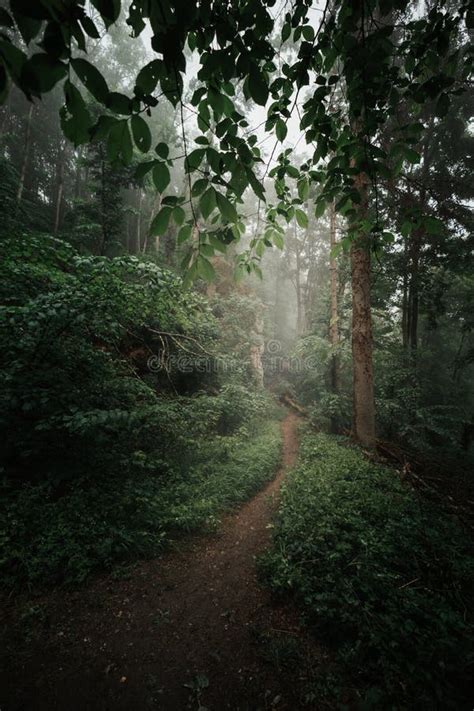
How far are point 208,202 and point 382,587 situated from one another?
3835 mm

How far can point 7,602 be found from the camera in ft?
10.4

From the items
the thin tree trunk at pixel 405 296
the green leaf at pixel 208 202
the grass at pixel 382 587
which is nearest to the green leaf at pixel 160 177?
the green leaf at pixel 208 202

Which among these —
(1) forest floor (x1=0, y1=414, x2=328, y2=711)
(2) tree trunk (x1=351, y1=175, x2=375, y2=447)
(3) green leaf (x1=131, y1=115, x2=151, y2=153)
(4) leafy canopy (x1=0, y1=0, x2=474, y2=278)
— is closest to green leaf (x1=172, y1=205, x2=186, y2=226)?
(4) leafy canopy (x1=0, y1=0, x2=474, y2=278)

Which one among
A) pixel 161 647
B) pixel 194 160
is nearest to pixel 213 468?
pixel 161 647

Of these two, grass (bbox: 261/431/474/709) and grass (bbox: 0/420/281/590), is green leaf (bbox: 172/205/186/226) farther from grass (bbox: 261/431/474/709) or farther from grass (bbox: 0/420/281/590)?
grass (bbox: 0/420/281/590)

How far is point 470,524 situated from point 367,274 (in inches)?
211

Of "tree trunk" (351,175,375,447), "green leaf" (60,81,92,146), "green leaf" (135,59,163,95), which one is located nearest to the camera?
"green leaf" (60,81,92,146)

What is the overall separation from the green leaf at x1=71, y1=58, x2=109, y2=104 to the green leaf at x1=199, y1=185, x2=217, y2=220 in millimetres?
492

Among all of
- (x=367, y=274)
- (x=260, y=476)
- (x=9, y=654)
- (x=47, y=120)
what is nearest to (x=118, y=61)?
(x=47, y=120)

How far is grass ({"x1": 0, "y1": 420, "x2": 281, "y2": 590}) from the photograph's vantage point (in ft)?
11.6

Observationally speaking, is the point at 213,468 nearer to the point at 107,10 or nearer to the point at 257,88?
the point at 257,88

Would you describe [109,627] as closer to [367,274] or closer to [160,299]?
[160,299]

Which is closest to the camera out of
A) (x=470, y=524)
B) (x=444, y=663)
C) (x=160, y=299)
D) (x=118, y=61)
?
(x=444, y=663)

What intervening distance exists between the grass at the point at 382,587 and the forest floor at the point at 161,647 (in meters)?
0.33
